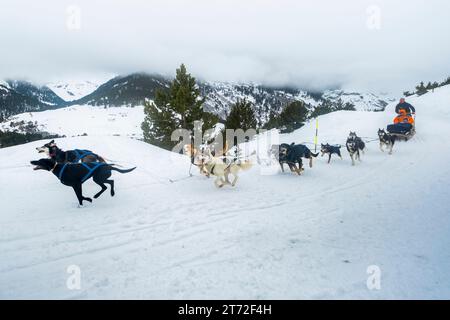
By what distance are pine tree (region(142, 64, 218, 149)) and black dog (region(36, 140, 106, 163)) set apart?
1445cm

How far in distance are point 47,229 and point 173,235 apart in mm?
2549

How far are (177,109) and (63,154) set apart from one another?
15.5 m

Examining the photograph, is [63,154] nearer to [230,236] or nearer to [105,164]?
[105,164]

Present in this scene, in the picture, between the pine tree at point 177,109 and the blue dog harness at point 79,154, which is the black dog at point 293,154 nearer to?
the blue dog harness at point 79,154

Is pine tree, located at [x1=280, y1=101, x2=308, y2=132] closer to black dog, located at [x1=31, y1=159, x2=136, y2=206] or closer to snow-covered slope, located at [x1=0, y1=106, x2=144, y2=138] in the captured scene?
black dog, located at [x1=31, y1=159, x2=136, y2=206]

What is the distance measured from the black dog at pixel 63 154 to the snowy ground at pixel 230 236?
3.15ft

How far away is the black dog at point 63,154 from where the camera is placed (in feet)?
22.8

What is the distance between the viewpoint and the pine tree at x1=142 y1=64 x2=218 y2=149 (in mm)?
22250

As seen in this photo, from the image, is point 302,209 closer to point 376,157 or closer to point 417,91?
point 376,157

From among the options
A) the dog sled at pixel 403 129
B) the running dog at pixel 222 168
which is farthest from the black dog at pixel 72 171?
the dog sled at pixel 403 129

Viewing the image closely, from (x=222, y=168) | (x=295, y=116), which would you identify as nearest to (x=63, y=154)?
(x=222, y=168)

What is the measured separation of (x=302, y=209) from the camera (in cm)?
666
